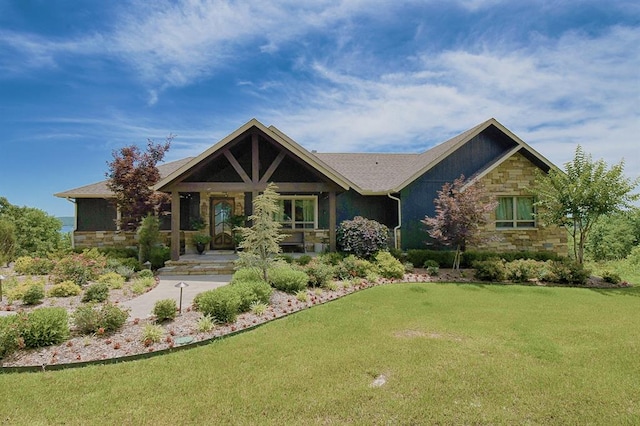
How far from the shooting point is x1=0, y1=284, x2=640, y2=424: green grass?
374 cm

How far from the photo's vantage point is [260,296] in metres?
7.69

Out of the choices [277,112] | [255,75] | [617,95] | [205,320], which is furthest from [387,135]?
[205,320]

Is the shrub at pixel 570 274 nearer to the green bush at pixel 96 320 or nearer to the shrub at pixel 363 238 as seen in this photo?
the shrub at pixel 363 238

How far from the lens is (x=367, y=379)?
4.50 meters

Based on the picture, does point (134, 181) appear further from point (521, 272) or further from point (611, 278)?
point (611, 278)

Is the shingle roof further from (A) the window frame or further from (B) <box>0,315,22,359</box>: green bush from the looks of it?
(A) the window frame

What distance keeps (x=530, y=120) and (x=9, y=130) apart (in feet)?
71.5

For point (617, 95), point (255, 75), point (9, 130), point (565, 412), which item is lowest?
point (565, 412)

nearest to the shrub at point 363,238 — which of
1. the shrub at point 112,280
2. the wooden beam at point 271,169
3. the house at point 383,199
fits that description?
the house at point 383,199

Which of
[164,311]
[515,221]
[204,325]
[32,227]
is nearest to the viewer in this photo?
[204,325]

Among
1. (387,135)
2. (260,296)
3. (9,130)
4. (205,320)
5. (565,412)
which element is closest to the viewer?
(565,412)

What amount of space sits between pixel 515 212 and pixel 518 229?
2.60 ft

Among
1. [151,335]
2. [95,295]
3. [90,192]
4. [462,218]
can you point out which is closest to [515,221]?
[462,218]

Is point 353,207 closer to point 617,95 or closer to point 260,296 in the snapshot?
point 260,296
